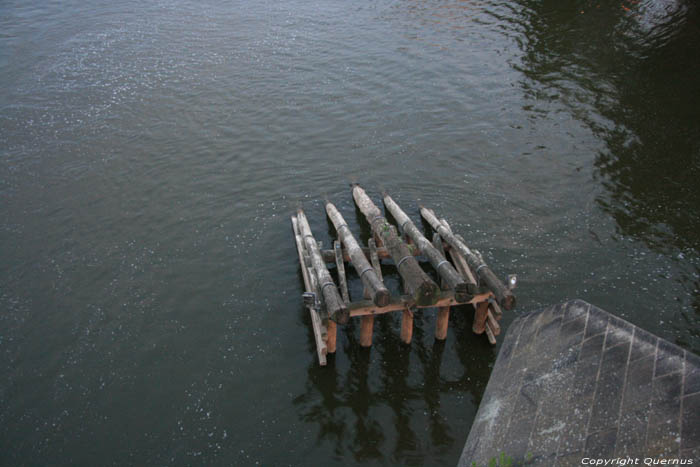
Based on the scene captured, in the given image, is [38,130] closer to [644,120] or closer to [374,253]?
[374,253]

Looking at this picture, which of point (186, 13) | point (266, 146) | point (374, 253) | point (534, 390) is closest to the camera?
point (534, 390)

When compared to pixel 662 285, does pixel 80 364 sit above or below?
below

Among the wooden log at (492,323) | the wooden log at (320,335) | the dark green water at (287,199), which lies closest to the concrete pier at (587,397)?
the dark green water at (287,199)

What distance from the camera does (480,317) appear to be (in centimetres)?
1118

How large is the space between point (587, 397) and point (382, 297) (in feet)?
16.2

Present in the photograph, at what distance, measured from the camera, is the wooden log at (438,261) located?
33.1 ft

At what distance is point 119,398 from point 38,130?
14.9 metres

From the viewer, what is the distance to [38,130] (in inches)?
796

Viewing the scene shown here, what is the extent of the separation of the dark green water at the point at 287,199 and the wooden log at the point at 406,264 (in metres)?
1.90

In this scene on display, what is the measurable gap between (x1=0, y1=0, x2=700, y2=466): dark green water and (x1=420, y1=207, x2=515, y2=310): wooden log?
185 centimetres

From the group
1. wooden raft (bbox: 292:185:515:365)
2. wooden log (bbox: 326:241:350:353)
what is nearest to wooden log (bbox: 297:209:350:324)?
wooden raft (bbox: 292:185:515:365)

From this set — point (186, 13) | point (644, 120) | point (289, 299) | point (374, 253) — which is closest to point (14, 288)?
point (289, 299)

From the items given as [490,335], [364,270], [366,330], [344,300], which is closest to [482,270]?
[490,335]

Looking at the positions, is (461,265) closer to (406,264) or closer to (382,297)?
(406,264)
